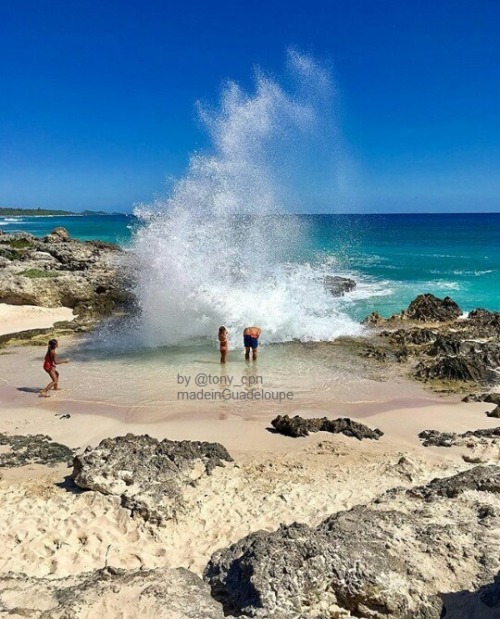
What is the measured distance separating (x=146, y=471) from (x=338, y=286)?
18234 mm

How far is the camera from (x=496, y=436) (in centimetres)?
802

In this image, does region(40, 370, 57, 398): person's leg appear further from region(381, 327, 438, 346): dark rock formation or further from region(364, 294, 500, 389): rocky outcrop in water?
region(381, 327, 438, 346): dark rock formation

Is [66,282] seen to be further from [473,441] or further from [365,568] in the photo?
[365,568]

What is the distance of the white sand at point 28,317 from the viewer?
53.1ft

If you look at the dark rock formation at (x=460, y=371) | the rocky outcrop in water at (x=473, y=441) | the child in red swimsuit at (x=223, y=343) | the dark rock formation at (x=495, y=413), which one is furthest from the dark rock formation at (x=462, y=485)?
the child in red swimsuit at (x=223, y=343)

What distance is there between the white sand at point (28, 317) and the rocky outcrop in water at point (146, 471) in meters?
10.5

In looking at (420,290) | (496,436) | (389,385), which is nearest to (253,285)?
(389,385)

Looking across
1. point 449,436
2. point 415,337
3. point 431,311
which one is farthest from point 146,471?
point 431,311

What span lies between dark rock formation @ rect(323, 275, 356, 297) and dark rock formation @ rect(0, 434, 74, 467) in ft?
53.3

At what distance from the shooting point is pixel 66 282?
739 inches

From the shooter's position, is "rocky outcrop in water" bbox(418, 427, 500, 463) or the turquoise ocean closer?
"rocky outcrop in water" bbox(418, 427, 500, 463)

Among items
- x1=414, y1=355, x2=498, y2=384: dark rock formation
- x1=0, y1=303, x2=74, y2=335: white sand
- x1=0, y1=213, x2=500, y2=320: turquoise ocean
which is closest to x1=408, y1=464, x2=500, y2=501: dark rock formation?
x1=414, y1=355, x2=498, y2=384: dark rock formation

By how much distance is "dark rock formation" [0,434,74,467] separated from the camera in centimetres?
723

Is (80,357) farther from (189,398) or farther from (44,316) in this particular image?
(44,316)
